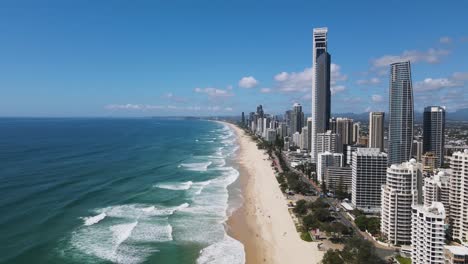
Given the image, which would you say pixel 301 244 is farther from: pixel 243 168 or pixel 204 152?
pixel 204 152

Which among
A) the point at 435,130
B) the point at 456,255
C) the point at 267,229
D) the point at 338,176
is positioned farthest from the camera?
the point at 435,130

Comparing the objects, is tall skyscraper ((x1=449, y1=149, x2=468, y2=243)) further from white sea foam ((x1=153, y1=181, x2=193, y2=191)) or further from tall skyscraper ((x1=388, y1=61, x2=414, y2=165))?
white sea foam ((x1=153, y1=181, x2=193, y2=191))

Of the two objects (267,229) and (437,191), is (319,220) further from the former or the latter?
(437,191)

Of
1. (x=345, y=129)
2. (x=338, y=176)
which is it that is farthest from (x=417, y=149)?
(x=338, y=176)

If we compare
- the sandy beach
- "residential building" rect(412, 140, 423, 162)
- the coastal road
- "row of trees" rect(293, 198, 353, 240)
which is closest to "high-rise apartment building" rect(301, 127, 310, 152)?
"residential building" rect(412, 140, 423, 162)

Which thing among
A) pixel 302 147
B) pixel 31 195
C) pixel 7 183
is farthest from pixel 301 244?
pixel 302 147

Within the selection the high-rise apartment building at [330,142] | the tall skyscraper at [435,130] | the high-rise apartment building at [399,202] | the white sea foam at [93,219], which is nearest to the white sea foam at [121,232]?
the white sea foam at [93,219]
